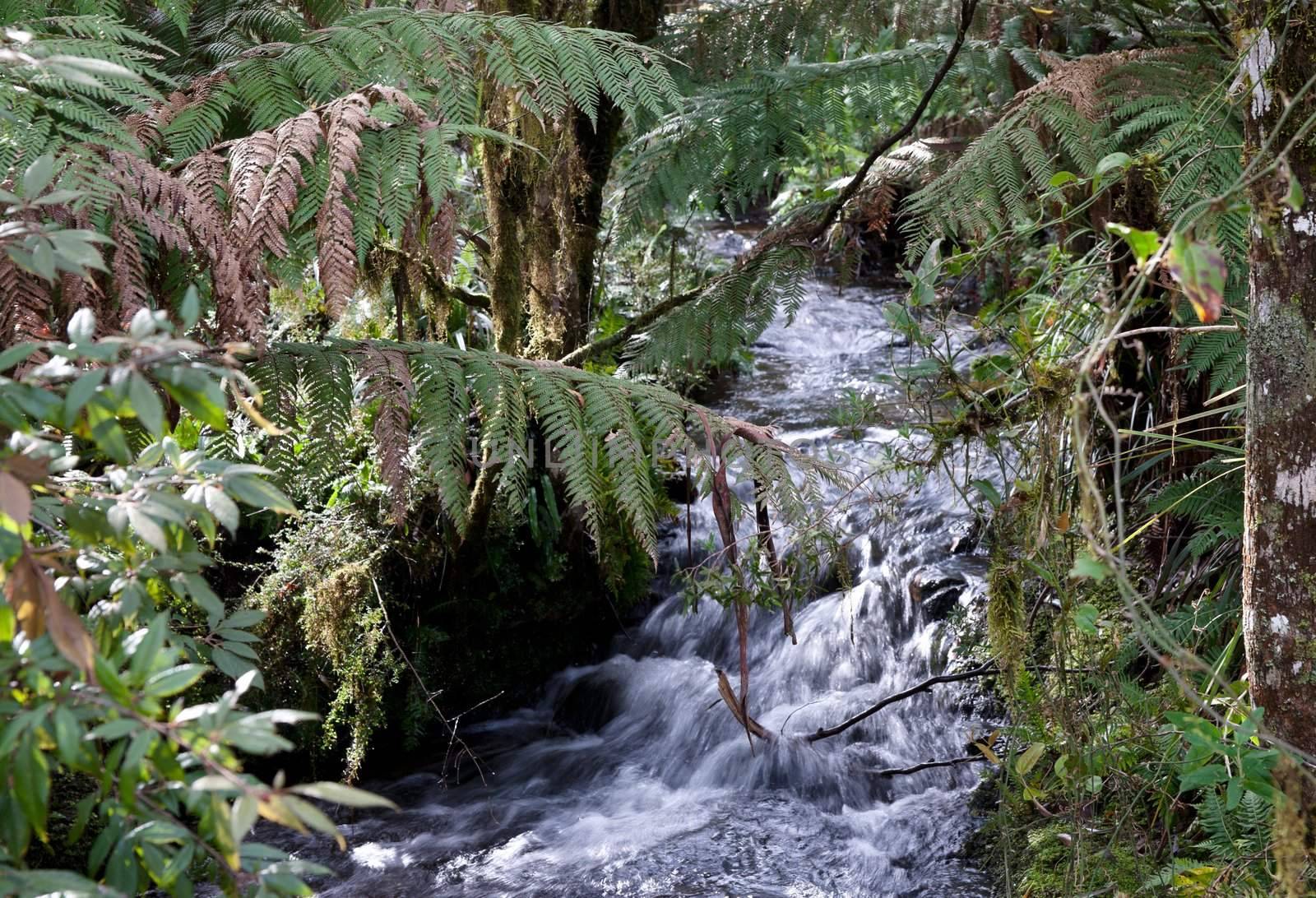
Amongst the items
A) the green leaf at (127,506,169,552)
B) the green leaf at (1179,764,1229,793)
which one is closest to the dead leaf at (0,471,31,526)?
the green leaf at (127,506,169,552)

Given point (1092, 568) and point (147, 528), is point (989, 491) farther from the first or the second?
point (147, 528)

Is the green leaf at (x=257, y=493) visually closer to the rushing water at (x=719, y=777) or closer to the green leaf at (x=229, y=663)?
the green leaf at (x=229, y=663)

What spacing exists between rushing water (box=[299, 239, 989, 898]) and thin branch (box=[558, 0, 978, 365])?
2.45 ft

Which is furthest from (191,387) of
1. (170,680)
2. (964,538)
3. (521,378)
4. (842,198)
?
(964,538)

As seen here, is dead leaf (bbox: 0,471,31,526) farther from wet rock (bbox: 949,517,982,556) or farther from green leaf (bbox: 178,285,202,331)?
wet rock (bbox: 949,517,982,556)

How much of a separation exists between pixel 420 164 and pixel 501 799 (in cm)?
287

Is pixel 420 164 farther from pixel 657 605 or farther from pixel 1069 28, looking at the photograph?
pixel 657 605

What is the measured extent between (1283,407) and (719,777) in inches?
113

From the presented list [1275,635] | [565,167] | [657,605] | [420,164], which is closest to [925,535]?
[657,605]

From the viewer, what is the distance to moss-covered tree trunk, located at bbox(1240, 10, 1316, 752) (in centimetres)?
178

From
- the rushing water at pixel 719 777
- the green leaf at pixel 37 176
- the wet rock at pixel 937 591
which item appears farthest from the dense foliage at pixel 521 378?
the wet rock at pixel 937 591

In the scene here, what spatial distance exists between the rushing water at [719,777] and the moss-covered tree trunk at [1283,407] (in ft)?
4.11

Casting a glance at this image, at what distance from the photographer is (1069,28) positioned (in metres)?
3.59

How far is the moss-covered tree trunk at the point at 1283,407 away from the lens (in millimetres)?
1782
